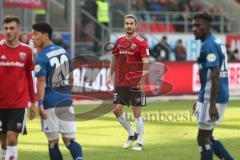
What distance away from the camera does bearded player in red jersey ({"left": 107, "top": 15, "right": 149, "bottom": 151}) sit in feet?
44.8

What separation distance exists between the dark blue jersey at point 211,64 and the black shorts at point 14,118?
2.40 meters

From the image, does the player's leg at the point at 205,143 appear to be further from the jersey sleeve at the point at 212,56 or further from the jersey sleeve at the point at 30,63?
the jersey sleeve at the point at 30,63

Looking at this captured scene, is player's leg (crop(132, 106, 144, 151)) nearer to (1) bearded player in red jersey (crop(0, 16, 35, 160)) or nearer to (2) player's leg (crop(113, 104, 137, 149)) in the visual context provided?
(2) player's leg (crop(113, 104, 137, 149))

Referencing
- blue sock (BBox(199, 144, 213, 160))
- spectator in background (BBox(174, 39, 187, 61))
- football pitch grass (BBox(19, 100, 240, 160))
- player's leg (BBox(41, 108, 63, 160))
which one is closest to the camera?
blue sock (BBox(199, 144, 213, 160))

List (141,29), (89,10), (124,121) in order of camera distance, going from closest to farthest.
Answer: (124,121) < (89,10) < (141,29)

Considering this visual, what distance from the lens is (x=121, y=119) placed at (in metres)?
14.0

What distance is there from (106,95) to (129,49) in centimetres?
1171

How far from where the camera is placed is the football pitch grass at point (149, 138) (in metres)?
12.8

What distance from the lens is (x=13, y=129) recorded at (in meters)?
9.94

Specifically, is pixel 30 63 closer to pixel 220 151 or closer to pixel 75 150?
pixel 75 150

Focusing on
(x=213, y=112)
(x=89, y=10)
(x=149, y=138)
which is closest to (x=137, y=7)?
(x=89, y=10)

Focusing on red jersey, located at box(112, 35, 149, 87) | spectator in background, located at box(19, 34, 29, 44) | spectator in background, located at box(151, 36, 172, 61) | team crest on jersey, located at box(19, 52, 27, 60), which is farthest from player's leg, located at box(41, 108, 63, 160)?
spectator in background, located at box(151, 36, 172, 61)

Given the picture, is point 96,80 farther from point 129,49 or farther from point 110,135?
point 129,49

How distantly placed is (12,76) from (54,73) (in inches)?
24.7
